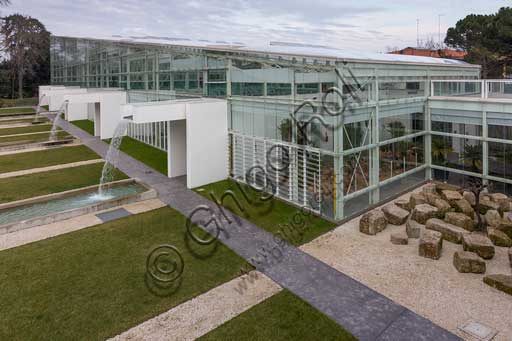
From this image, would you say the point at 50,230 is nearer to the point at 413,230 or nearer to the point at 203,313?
the point at 203,313

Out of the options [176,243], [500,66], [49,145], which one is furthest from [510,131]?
[500,66]

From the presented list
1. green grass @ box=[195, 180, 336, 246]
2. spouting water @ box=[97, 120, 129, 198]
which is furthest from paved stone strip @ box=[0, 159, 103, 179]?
green grass @ box=[195, 180, 336, 246]

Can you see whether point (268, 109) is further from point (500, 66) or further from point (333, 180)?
point (500, 66)

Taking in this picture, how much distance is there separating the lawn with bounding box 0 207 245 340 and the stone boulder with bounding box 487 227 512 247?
7.30 m

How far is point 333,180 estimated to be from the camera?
1213cm

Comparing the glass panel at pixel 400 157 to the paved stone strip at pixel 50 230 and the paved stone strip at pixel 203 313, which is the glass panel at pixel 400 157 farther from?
the paved stone strip at pixel 50 230

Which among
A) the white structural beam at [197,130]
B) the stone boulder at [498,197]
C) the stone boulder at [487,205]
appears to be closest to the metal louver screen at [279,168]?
the white structural beam at [197,130]

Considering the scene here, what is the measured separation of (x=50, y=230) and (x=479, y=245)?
12560mm

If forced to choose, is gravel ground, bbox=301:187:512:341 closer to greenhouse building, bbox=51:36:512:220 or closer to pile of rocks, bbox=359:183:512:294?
pile of rocks, bbox=359:183:512:294

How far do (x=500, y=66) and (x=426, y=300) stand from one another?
3766 cm

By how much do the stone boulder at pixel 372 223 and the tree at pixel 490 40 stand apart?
31878 millimetres

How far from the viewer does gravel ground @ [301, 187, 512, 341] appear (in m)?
7.46

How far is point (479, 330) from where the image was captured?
695 cm

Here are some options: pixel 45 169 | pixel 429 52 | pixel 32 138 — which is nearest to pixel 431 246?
pixel 45 169
